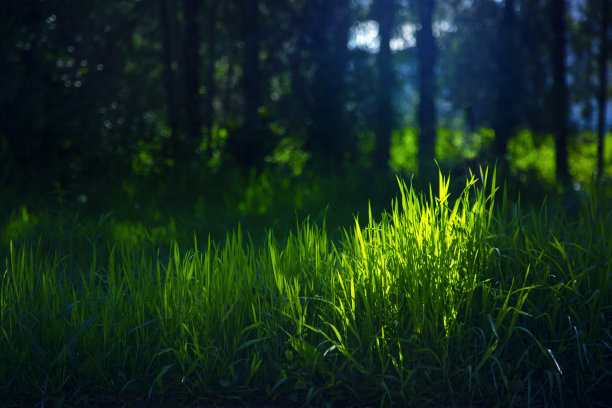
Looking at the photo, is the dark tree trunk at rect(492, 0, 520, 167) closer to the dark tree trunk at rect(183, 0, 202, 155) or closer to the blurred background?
the blurred background

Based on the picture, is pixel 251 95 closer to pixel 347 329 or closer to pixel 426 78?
pixel 426 78

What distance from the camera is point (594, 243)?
3.33 meters

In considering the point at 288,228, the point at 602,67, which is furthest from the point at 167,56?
the point at 602,67

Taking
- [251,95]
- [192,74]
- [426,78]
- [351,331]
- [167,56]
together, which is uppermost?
[167,56]

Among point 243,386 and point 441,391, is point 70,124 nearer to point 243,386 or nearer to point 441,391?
point 243,386

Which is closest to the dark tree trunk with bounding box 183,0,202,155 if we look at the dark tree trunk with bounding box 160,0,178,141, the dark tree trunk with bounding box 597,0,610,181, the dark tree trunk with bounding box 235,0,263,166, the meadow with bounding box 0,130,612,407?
the dark tree trunk with bounding box 160,0,178,141

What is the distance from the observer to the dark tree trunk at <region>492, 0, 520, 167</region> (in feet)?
43.7

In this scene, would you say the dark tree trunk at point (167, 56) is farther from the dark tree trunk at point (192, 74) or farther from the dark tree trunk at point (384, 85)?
the dark tree trunk at point (384, 85)

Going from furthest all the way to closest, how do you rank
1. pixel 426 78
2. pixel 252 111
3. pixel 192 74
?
pixel 426 78 < pixel 192 74 < pixel 252 111

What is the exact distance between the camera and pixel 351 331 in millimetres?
2904

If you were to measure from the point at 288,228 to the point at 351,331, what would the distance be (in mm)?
2709

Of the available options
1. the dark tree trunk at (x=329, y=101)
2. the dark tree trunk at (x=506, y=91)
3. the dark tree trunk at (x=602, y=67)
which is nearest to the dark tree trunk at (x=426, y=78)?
the dark tree trunk at (x=329, y=101)

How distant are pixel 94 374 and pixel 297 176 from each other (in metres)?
5.78

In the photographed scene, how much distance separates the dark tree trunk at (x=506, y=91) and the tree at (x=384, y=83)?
3.58 metres
